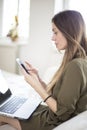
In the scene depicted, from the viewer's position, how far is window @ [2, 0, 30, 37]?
402cm

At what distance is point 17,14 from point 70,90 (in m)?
3.04

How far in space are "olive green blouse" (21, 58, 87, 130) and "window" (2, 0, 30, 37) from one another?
2.78 m

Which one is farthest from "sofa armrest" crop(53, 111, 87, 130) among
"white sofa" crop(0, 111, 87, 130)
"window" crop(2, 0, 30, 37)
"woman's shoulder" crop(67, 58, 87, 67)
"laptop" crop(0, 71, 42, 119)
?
"window" crop(2, 0, 30, 37)

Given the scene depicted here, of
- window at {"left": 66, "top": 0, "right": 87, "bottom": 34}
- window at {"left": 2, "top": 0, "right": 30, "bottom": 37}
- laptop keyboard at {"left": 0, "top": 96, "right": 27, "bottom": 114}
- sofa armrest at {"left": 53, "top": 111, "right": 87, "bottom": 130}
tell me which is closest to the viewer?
sofa armrest at {"left": 53, "top": 111, "right": 87, "bottom": 130}

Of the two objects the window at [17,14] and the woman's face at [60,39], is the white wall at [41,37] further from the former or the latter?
the woman's face at [60,39]

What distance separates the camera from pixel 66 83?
1.25 meters

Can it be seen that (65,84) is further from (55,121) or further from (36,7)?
(36,7)

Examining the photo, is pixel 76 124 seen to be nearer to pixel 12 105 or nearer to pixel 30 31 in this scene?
pixel 12 105

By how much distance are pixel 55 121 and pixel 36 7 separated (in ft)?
8.14

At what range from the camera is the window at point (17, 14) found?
402cm

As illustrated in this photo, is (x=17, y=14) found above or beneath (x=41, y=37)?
above

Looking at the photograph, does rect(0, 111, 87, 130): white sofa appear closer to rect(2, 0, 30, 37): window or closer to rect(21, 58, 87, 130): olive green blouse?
rect(21, 58, 87, 130): olive green blouse

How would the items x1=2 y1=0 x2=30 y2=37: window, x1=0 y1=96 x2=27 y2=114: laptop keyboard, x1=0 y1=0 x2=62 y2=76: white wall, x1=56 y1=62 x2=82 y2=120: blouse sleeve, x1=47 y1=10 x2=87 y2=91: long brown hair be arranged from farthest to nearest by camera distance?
x1=2 y1=0 x2=30 y2=37: window, x1=0 y1=0 x2=62 y2=76: white wall, x1=0 y1=96 x2=27 y2=114: laptop keyboard, x1=47 y1=10 x2=87 y2=91: long brown hair, x1=56 y1=62 x2=82 y2=120: blouse sleeve

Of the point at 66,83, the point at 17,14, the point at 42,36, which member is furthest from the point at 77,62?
the point at 17,14
